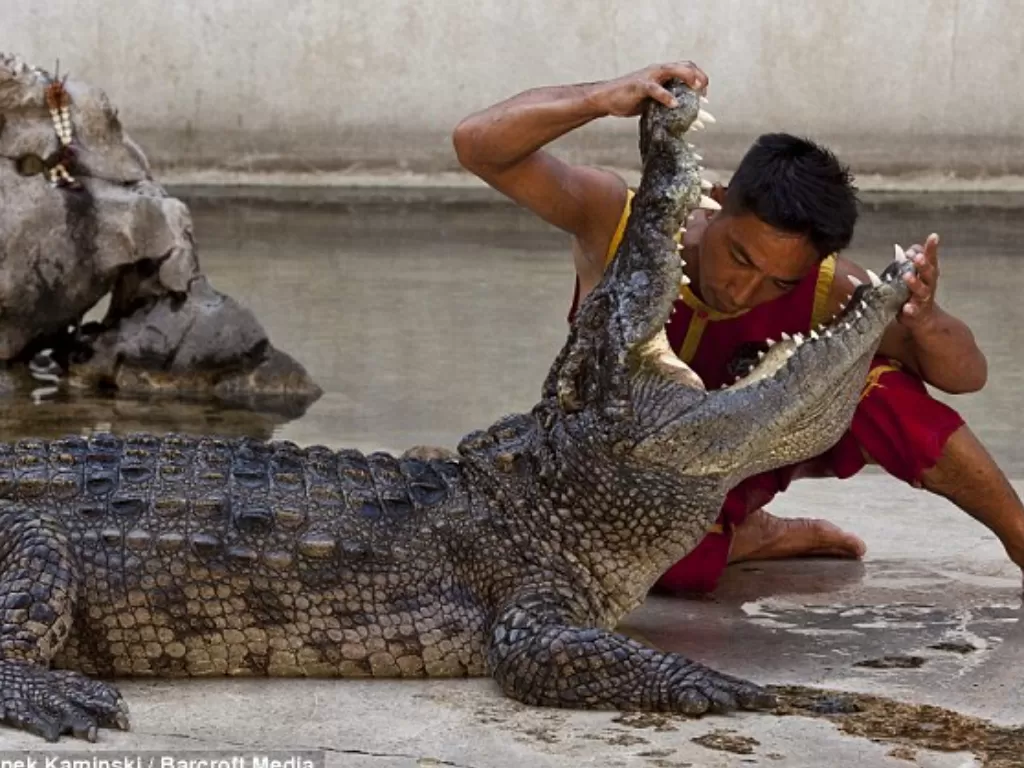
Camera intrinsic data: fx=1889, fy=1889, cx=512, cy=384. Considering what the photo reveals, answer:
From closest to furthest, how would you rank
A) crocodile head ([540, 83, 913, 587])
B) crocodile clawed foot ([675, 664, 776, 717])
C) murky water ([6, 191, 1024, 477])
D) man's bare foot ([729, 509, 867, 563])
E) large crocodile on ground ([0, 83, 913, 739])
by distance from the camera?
crocodile clawed foot ([675, 664, 776, 717]), large crocodile on ground ([0, 83, 913, 739]), crocodile head ([540, 83, 913, 587]), man's bare foot ([729, 509, 867, 563]), murky water ([6, 191, 1024, 477])

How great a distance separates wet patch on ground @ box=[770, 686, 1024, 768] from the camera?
3223mm

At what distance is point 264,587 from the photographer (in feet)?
11.8

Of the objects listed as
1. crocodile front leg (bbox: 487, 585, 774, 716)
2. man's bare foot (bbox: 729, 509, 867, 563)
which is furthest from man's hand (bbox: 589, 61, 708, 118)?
man's bare foot (bbox: 729, 509, 867, 563)

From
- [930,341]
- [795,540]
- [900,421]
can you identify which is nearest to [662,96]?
[930,341]

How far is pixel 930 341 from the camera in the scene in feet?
13.5

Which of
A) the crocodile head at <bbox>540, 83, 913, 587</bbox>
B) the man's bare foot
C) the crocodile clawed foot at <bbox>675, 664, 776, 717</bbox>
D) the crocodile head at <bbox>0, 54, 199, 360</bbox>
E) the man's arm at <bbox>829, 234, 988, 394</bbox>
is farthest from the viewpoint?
the crocodile head at <bbox>0, 54, 199, 360</bbox>

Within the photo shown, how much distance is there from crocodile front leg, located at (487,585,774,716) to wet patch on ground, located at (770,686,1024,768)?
106 millimetres

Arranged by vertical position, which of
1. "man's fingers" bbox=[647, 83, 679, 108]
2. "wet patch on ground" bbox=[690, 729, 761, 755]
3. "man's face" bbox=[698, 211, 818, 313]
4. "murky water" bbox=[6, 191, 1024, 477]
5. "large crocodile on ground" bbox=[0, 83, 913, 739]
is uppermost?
"man's fingers" bbox=[647, 83, 679, 108]

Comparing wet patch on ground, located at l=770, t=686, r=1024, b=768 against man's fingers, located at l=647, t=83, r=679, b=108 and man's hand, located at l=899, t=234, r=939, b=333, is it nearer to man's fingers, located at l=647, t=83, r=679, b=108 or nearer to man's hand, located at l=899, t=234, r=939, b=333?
man's hand, located at l=899, t=234, r=939, b=333

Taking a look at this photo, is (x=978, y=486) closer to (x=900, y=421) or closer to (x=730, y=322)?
(x=900, y=421)

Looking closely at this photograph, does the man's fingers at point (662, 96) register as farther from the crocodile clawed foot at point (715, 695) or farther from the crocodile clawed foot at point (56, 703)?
the crocodile clawed foot at point (56, 703)

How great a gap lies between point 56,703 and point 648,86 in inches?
62.8

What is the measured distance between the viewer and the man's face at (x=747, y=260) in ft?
12.8

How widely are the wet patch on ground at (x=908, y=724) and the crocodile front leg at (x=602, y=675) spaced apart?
4.2 inches
